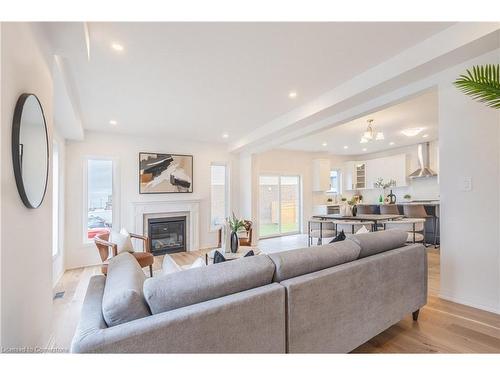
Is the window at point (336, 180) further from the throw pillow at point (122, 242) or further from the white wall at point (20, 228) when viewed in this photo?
the white wall at point (20, 228)

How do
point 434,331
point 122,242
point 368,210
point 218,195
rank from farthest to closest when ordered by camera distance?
point 368,210
point 218,195
point 122,242
point 434,331

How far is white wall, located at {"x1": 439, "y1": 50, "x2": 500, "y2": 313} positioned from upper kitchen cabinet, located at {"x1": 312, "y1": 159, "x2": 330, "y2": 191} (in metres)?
5.05

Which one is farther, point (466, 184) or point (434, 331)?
point (466, 184)

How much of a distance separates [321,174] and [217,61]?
5949mm

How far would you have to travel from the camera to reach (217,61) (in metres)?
2.38

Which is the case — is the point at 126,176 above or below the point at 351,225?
above

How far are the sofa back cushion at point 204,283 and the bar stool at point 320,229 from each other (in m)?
3.80

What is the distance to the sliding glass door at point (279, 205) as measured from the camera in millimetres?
7219

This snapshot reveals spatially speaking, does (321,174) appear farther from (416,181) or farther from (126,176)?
(126,176)

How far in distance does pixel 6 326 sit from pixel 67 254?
155 inches

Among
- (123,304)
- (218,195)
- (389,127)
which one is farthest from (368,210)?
(123,304)

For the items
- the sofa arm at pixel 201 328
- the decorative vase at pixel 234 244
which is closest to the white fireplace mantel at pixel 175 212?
the decorative vase at pixel 234 244

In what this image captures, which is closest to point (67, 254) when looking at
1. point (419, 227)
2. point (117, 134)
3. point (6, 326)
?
point (117, 134)

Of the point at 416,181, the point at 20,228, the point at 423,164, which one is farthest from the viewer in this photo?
the point at 416,181
